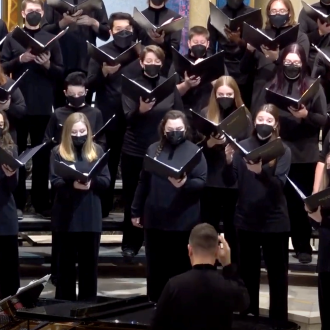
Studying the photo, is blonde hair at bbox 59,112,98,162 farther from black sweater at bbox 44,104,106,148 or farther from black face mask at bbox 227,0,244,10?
black face mask at bbox 227,0,244,10

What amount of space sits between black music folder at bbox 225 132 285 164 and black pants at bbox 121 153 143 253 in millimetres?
1238

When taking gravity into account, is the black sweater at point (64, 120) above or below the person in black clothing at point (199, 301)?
above

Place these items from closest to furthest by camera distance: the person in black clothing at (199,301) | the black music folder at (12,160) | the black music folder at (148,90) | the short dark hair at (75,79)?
the person in black clothing at (199,301) < the black music folder at (12,160) < the black music folder at (148,90) < the short dark hair at (75,79)

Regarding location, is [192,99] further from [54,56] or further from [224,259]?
[224,259]

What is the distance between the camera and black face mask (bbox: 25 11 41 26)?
745cm

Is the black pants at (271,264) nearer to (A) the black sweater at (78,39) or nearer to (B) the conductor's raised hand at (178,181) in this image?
(B) the conductor's raised hand at (178,181)

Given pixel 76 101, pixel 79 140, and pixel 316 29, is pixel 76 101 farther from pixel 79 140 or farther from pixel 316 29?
pixel 316 29

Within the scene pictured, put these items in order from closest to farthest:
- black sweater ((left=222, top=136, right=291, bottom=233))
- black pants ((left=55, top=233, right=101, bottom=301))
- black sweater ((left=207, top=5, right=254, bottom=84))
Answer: black sweater ((left=222, top=136, right=291, bottom=233)) < black pants ((left=55, top=233, right=101, bottom=301)) < black sweater ((left=207, top=5, right=254, bottom=84))

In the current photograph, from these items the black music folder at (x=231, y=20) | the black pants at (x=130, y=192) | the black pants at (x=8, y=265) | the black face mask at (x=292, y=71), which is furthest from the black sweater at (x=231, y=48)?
the black pants at (x=8, y=265)

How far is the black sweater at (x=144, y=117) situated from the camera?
7.17m

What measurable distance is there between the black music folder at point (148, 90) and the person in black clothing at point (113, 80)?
0.46m

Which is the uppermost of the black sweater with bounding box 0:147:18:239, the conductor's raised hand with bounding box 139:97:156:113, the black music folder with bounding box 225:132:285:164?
the conductor's raised hand with bounding box 139:97:156:113

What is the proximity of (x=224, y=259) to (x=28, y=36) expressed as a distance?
305 cm

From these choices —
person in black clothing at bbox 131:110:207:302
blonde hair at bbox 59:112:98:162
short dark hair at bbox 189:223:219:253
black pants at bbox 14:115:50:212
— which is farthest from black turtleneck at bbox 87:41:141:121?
short dark hair at bbox 189:223:219:253
